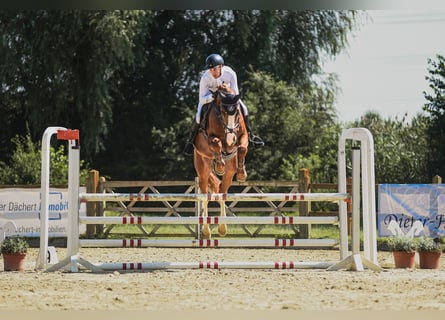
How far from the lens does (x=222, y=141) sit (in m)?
8.80

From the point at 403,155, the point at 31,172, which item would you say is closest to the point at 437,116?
the point at 403,155

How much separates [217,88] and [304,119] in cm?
1772

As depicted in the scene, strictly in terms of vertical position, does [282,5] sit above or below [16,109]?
below

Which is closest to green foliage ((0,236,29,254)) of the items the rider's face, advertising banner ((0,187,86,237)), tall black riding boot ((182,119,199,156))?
tall black riding boot ((182,119,199,156))

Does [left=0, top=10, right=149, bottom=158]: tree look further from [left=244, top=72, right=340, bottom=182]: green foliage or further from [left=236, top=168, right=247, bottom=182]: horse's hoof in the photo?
[left=236, top=168, right=247, bottom=182]: horse's hoof

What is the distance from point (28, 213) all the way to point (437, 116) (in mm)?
12018

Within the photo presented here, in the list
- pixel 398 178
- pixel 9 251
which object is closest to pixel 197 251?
pixel 9 251

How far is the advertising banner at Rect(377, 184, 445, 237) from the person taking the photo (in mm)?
14227

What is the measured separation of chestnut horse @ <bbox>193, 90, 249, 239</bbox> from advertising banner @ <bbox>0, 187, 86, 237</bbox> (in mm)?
6614

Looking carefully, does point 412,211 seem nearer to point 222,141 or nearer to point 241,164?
point 241,164

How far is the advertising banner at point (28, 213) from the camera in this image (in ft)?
50.0

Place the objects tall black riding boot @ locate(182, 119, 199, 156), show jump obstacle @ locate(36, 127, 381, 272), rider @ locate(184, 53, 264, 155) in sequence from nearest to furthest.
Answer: show jump obstacle @ locate(36, 127, 381, 272) < rider @ locate(184, 53, 264, 155) < tall black riding boot @ locate(182, 119, 199, 156)

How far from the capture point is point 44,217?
358 inches

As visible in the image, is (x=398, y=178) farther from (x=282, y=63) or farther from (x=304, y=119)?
(x=282, y=63)
